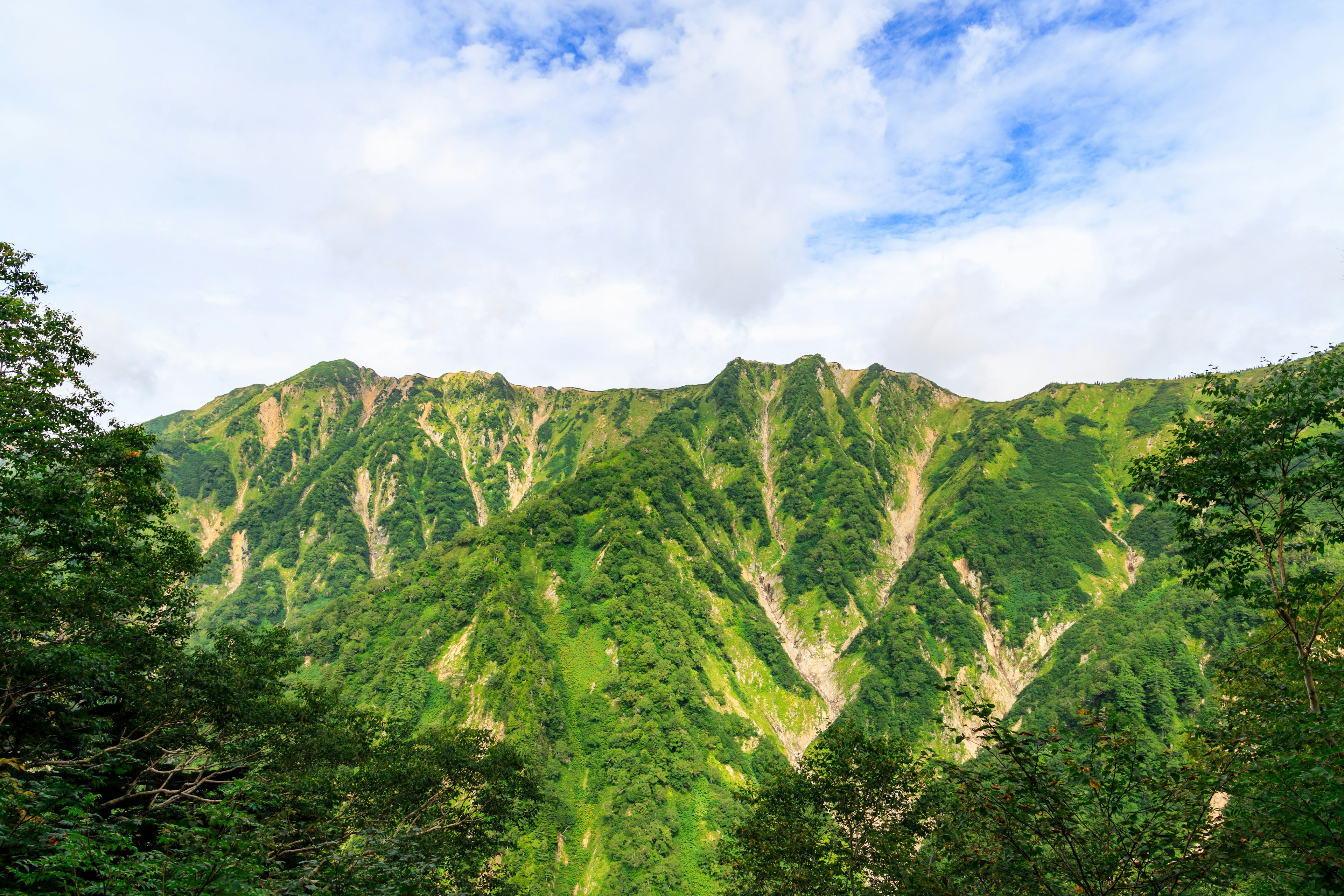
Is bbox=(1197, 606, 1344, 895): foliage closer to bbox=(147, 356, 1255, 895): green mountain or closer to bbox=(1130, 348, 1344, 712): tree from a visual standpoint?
bbox=(1130, 348, 1344, 712): tree

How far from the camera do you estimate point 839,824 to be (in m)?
33.6

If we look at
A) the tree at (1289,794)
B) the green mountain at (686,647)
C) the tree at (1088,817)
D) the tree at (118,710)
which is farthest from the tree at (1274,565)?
the green mountain at (686,647)

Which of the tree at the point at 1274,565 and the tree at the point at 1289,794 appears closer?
the tree at the point at 1289,794

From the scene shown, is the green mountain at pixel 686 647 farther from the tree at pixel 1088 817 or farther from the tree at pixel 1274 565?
the tree at pixel 1088 817

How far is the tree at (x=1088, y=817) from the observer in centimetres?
1146

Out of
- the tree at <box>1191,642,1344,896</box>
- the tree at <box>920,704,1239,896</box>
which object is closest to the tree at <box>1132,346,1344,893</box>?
the tree at <box>1191,642,1344,896</box>

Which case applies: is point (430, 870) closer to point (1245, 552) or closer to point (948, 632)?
point (1245, 552)

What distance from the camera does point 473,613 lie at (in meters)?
132

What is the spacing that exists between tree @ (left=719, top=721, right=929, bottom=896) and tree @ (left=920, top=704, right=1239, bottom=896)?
407 inches

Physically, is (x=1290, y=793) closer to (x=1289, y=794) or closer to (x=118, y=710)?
(x=1289, y=794)

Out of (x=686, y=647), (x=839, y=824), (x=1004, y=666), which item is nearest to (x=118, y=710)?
(x=839, y=824)

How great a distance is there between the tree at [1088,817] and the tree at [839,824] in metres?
10.3

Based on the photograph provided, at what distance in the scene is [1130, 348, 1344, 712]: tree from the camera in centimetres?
1462

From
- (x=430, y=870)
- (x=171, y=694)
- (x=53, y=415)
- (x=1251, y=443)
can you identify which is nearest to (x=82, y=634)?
(x=171, y=694)
